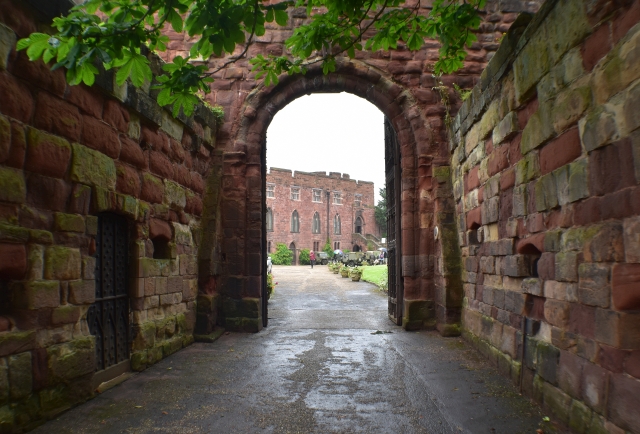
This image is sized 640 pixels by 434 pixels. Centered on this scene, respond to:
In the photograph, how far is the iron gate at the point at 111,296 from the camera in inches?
174

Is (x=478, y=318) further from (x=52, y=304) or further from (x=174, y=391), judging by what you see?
(x=52, y=304)

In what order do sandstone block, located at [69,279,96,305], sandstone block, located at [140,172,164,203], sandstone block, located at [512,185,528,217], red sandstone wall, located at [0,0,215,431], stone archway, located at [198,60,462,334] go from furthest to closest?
stone archway, located at [198,60,462,334] → sandstone block, located at [140,172,164,203] → sandstone block, located at [512,185,528,217] → sandstone block, located at [69,279,96,305] → red sandstone wall, located at [0,0,215,431]

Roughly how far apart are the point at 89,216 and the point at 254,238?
3.78m

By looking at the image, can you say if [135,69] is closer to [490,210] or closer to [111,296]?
[111,296]

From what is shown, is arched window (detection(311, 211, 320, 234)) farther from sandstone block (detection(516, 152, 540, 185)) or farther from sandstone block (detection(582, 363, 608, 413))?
sandstone block (detection(582, 363, 608, 413))

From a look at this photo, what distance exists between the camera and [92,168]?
13.4 ft

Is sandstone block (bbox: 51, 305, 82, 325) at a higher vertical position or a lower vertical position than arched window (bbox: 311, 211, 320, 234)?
lower

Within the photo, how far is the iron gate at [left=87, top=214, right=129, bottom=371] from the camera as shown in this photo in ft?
14.5

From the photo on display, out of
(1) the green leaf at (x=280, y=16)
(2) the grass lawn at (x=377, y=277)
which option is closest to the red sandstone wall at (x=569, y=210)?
(1) the green leaf at (x=280, y=16)

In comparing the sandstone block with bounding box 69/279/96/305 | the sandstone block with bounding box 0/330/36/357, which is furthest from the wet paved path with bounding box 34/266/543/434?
the sandstone block with bounding box 69/279/96/305

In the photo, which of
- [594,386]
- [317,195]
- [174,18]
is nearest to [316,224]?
[317,195]

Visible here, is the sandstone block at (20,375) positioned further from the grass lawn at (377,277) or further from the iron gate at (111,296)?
the grass lawn at (377,277)

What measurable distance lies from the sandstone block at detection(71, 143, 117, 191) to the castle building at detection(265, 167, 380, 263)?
36039 millimetres

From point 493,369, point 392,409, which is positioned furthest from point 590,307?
point 493,369
